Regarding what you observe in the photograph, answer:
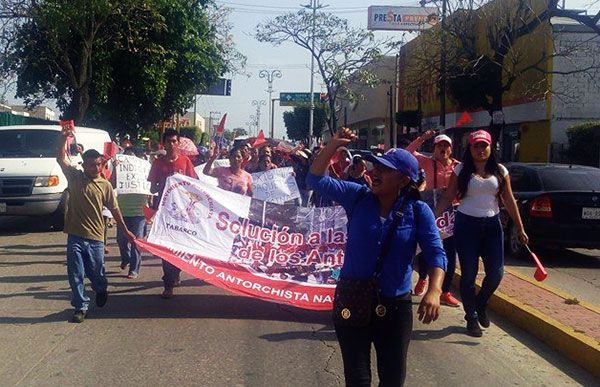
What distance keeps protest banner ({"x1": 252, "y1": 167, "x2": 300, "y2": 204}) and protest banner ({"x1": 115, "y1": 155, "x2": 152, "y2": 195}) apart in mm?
1654

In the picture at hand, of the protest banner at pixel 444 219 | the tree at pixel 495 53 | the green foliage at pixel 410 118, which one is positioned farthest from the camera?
the green foliage at pixel 410 118

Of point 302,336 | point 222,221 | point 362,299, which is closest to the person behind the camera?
point 362,299

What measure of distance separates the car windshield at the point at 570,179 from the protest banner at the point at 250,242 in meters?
5.60

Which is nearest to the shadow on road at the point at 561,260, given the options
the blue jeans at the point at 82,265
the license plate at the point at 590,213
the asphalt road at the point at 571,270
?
the asphalt road at the point at 571,270

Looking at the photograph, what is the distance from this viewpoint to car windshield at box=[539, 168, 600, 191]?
37.4 ft

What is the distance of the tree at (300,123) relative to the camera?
76500mm

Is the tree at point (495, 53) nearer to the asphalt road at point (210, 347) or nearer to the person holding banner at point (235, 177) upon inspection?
the person holding banner at point (235, 177)

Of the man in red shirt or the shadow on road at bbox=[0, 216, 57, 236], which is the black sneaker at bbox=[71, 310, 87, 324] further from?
the shadow on road at bbox=[0, 216, 57, 236]

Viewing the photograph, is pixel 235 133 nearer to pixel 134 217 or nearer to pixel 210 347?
pixel 134 217

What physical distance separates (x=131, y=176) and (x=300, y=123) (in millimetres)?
77141

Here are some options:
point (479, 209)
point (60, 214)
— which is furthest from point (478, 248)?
point (60, 214)

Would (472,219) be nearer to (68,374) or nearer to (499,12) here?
(68,374)

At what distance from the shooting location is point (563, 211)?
11094 mm

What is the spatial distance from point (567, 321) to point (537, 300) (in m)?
0.96
